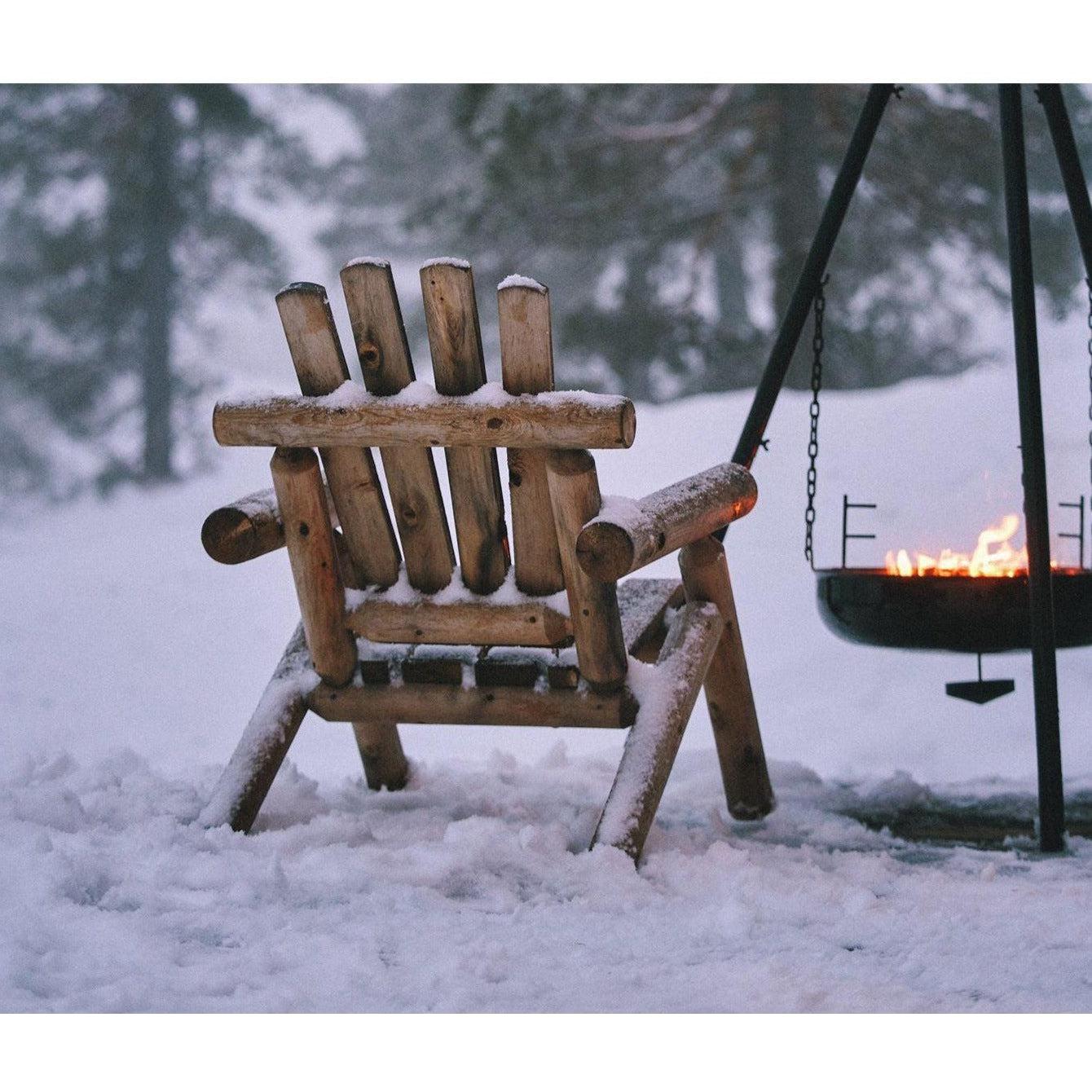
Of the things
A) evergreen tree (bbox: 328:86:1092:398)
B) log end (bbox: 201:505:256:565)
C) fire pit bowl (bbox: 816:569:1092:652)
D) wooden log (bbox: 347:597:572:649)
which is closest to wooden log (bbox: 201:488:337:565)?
log end (bbox: 201:505:256:565)

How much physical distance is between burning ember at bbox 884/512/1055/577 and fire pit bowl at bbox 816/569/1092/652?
0.03m

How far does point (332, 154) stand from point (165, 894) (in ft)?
39.7

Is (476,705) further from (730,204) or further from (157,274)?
(157,274)

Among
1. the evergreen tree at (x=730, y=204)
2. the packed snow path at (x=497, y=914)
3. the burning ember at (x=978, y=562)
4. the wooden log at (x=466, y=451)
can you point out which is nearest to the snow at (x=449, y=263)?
the wooden log at (x=466, y=451)

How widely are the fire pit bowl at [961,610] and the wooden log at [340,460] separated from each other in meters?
1.26

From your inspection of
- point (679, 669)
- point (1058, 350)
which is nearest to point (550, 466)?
point (679, 669)

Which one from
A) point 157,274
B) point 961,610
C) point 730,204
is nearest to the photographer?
point 961,610

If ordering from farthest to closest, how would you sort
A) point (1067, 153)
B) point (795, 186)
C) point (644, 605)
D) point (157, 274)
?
point (157, 274)
point (795, 186)
point (1067, 153)
point (644, 605)

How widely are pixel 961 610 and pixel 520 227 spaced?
322 inches

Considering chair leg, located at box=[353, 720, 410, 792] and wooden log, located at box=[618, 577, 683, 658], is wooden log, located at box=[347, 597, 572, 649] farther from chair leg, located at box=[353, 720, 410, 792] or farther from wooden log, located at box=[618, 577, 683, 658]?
chair leg, located at box=[353, 720, 410, 792]

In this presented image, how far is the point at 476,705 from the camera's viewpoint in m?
2.75

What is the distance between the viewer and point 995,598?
3180 mm

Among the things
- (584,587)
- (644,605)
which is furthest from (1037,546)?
(584,587)

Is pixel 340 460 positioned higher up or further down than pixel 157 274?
further down
